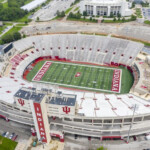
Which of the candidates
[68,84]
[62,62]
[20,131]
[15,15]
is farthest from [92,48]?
[15,15]

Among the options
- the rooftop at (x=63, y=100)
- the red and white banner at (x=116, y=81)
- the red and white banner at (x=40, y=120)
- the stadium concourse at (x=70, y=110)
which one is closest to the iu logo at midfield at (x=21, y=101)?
the stadium concourse at (x=70, y=110)

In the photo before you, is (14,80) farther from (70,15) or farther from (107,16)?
(107,16)

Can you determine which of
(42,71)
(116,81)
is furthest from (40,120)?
(42,71)

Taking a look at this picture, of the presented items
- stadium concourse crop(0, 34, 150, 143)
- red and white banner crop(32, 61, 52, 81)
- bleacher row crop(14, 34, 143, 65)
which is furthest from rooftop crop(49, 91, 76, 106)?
bleacher row crop(14, 34, 143, 65)

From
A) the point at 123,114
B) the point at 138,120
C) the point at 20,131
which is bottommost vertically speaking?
the point at 20,131

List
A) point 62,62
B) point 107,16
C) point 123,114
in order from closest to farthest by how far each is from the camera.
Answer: point 123,114 → point 62,62 → point 107,16

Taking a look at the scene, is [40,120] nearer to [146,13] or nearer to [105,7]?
[105,7]
